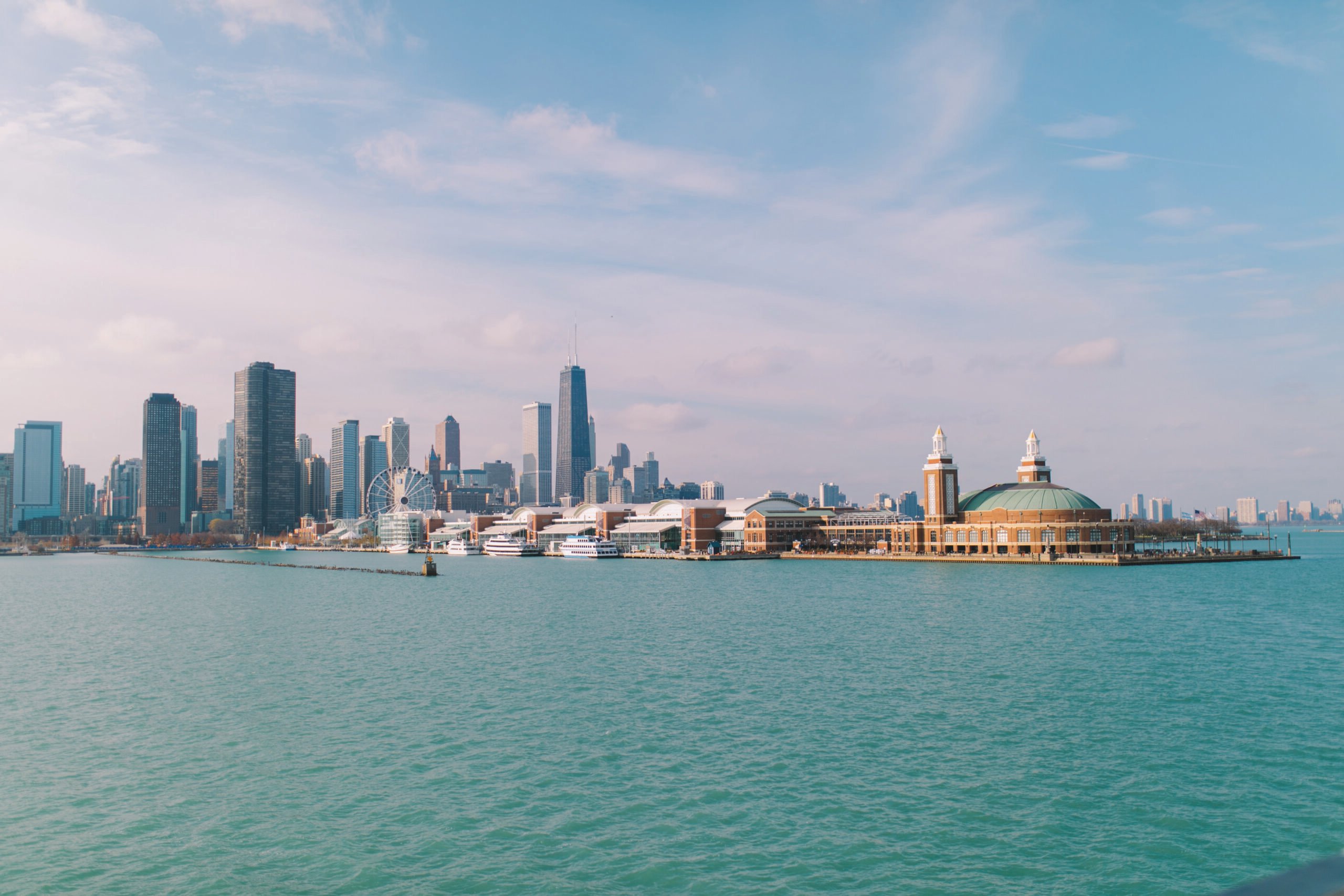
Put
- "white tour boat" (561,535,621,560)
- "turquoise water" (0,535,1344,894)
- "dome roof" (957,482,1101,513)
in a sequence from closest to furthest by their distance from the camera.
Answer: "turquoise water" (0,535,1344,894) < "dome roof" (957,482,1101,513) < "white tour boat" (561,535,621,560)

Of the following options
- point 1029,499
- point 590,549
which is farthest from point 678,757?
point 590,549

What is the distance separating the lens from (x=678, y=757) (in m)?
29.4

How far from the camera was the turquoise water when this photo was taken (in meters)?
21.3

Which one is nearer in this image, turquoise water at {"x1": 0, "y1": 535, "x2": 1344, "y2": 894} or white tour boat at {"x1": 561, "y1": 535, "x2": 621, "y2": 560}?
turquoise water at {"x1": 0, "y1": 535, "x2": 1344, "y2": 894}

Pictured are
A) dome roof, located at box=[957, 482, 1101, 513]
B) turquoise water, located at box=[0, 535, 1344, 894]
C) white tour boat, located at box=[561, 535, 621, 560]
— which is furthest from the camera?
white tour boat, located at box=[561, 535, 621, 560]

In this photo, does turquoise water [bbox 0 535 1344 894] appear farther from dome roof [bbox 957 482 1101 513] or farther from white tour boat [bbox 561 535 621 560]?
white tour boat [bbox 561 535 621 560]

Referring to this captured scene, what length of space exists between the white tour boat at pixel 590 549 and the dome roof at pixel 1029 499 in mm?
Result: 70593

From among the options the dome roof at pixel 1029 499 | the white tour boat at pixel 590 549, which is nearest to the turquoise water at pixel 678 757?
the dome roof at pixel 1029 499

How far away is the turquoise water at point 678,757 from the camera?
2134 centimetres

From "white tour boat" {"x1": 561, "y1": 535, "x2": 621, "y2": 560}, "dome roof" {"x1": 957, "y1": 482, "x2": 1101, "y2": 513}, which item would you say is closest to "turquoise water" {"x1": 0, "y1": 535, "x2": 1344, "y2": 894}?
"dome roof" {"x1": 957, "y1": 482, "x2": 1101, "y2": 513}

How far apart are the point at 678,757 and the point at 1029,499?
125 meters

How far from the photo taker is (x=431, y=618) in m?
72.6

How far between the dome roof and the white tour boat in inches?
2779

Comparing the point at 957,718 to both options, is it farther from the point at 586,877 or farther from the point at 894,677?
the point at 586,877
